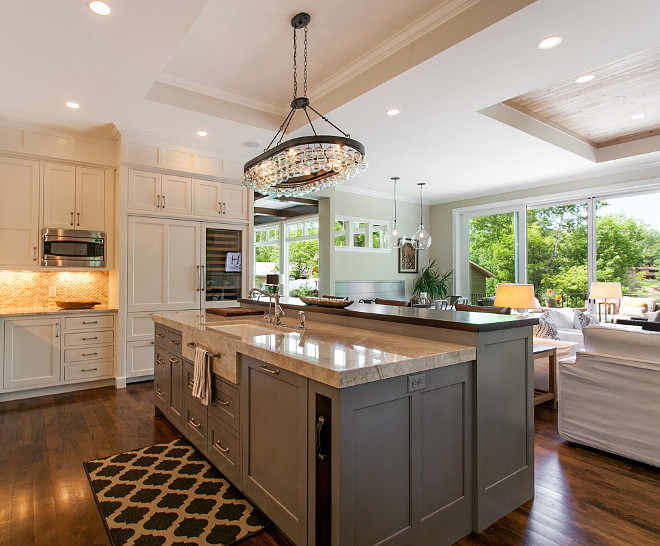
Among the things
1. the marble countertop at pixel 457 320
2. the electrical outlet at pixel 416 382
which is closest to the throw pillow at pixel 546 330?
the marble countertop at pixel 457 320

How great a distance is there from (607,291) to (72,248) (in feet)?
21.6

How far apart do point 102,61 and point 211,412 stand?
8.90 ft

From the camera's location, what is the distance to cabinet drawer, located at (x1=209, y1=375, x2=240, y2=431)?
2.16m

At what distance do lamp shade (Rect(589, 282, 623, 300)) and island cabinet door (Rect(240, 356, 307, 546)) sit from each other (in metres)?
5.24

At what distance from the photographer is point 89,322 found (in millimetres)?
4289

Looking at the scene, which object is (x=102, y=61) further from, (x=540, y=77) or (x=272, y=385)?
(x=540, y=77)

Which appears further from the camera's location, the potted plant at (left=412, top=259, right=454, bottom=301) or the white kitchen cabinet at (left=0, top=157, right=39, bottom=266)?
the potted plant at (left=412, top=259, right=454, bottom=301)

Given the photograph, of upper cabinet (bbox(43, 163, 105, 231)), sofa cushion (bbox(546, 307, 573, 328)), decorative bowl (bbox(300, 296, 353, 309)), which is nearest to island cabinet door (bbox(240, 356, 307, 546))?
decorative bowl (bbox(300, 296, 353, 309))

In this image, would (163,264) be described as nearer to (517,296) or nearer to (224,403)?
(224,403)

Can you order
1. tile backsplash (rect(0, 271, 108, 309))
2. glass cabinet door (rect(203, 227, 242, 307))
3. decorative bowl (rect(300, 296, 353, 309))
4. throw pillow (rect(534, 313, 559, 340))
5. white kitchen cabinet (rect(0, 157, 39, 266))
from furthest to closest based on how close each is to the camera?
glass cabinet door (rect(203, 227, 242, 307)) → throw pillow (rect(534, 313, 559, 340)) → tile backsplash (rect(0, 271, 108, 309)) → white kitchen cabinet (rect(0, 157, 39, 266)) → decorative bowl (rect(300, 296, 353, 309))

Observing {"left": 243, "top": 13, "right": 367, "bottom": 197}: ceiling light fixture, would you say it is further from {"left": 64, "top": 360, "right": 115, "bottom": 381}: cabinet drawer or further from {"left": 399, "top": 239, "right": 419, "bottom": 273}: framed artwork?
{"left": 399, "top": 239, "right": 419, "bottom": 273}: framed artwork

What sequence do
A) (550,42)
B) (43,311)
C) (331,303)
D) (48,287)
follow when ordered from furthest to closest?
(48,287)
(43,311)
(331,303)
(550,42)

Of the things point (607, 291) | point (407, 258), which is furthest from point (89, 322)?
point (607, 291)

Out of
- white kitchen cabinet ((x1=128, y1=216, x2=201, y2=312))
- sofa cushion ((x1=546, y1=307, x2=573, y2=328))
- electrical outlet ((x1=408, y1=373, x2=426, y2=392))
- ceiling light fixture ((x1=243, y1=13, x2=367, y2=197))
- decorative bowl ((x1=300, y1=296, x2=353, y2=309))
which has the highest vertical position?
ceiling light fixture ((x1=243, y1=13, x2=367, y2=197))
